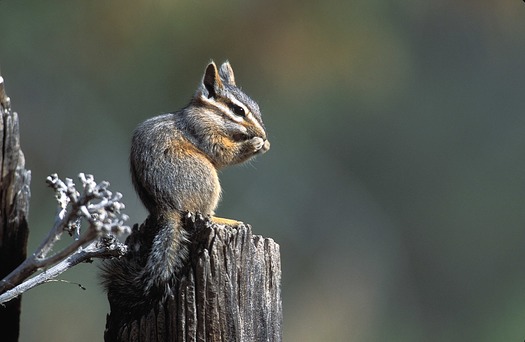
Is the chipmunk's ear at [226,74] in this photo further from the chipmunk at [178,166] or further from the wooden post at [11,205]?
the wooden post at [11,205]

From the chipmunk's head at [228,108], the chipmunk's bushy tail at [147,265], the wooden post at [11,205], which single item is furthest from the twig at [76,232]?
the chipmunk's head at [228,108]

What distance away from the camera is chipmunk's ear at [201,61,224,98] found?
4.48 m

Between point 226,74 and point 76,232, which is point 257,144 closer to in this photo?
point 226,74

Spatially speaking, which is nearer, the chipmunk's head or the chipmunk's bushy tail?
the chipmunk's bushy tail

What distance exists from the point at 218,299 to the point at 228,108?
137 cm

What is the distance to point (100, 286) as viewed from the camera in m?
3.59

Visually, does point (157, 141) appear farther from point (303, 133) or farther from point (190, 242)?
point (303, 133)

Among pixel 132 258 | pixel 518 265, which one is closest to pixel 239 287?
pixel 132 258

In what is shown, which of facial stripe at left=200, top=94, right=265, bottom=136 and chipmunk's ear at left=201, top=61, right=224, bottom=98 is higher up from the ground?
chipmunk's ear at left=201, top=61, right=224, bottom=98

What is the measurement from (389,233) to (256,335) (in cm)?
795

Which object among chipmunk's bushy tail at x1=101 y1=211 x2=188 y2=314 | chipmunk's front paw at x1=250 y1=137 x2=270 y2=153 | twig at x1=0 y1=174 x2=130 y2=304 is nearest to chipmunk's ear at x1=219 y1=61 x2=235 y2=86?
chipmunk's front paw at x1=250 y1=137 x2=270 y2=153

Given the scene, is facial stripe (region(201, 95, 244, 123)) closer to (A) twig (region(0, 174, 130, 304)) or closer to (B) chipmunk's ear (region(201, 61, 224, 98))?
(B) chipmunk's ear (region(201, 61, 224, 98))

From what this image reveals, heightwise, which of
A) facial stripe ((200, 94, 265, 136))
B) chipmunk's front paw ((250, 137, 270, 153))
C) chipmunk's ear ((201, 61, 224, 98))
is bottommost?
chipmunk's front paw ((250, 137, 270, 153))

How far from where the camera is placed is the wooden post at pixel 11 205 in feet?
11.7
